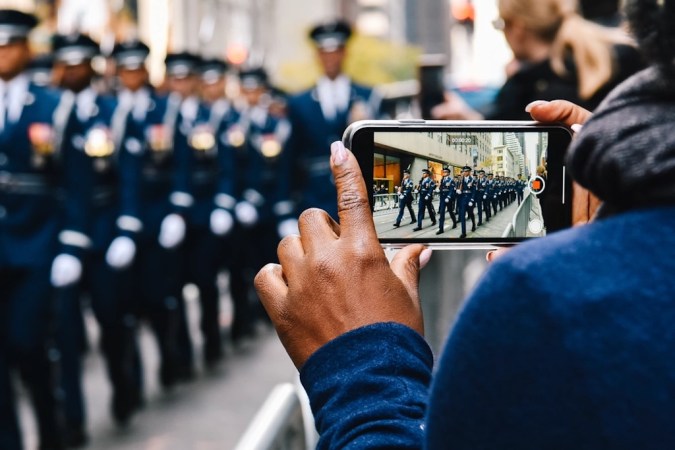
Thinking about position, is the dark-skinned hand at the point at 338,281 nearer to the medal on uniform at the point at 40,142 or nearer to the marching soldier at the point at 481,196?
the marching soldier at the point at 481,196

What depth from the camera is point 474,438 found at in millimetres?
976

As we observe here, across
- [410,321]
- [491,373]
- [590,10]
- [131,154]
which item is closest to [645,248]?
[491,373]

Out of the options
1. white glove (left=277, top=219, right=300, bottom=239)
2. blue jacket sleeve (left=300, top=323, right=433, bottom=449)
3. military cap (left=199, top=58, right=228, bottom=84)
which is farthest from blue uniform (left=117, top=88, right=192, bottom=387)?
blue jacket sleeve (left=300, top=323, right=433, bottom=449)

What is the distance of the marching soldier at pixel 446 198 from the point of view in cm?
147

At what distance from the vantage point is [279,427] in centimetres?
250

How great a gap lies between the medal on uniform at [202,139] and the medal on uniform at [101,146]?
1.84 meters

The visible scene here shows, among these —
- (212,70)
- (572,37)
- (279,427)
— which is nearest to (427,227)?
(279,427)

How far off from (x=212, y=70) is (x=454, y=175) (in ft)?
33.8

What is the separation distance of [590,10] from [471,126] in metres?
2.66

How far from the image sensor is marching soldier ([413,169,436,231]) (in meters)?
1.47

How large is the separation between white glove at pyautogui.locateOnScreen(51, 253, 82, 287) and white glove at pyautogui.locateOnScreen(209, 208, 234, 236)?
127 inches

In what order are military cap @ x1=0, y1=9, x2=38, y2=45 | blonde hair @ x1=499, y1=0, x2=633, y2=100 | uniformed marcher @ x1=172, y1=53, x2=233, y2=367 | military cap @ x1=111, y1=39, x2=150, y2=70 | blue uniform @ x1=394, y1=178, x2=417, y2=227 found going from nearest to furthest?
blue uniform @ x1=394, y1=178, x2=417, y2=227 → blonde hair @ x1=499, y1=0, x2=633, y2=100 → military cap @ x1=0, y1=9, x2=38, y2=45 → military cap @ x1=111, y1=39, x2=150, y2=70 → uniformed marcher @ x1=172, y1=53, x2=233, y2=367

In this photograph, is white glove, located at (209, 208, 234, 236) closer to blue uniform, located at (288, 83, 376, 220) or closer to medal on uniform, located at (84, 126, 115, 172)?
blue uniform, located at (288, 83, 376, 220)

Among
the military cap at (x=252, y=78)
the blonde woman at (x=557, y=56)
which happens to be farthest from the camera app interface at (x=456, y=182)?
the military cap at (x=252, y=78)
